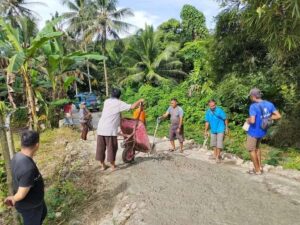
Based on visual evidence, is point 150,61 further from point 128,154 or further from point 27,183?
point 27,183

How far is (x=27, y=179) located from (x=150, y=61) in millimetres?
26891

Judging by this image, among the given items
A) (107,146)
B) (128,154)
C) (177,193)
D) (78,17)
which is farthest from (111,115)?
(78,17)

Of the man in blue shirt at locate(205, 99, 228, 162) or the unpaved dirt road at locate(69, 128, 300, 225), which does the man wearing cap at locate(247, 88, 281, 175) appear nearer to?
the unpaved dirt road at locate(69, 128, 300, 225)

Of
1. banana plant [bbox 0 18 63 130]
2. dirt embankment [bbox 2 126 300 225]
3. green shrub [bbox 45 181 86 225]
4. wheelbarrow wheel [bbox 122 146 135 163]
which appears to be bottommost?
green shrub [bbox 45 181 86 225]

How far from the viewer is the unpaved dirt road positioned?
5.68 meters

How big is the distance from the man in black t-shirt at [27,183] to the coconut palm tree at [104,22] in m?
30.1

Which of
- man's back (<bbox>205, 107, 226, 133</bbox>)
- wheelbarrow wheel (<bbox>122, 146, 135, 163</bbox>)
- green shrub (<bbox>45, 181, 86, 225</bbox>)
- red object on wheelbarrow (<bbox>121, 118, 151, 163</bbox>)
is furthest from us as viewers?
man's back (<bbox>205, 107, 226, 133</bbox>)

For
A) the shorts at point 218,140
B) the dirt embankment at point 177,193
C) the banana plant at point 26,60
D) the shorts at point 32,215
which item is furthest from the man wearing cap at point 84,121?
the shorts at point 32,215

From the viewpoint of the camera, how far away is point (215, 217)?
5684mm

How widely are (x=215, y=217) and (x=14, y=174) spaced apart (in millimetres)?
2816

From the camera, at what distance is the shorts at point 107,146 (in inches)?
303

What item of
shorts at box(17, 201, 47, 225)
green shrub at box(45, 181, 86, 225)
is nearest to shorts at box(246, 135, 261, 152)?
green shrub at box(45, 181, 86, 225)

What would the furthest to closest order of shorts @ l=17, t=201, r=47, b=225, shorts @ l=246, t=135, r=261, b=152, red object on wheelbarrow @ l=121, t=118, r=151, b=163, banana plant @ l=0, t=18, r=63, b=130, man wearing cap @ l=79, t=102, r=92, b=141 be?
1. man wearing cap @ l=79, t=102, r=92, b=141
2. red object on wheelbarrow @ l=121, t=118, r=151, b=163
3. shorts @ l=246, t=135, r=261, b=152
4. banana plant @ l=0, t=18, r=63, b=130
5. shorts @ l=17, t=201, r=47, b=225

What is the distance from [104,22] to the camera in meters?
34.4
